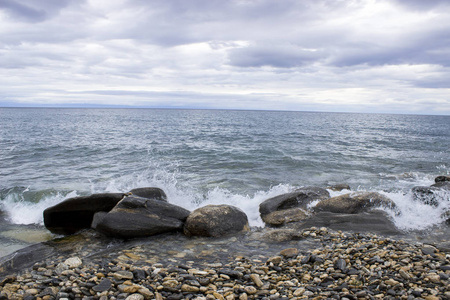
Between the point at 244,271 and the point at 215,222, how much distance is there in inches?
104

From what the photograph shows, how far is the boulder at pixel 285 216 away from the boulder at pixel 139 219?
104 inches

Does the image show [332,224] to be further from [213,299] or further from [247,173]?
[247,173]

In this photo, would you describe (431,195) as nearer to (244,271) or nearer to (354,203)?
(354,203)

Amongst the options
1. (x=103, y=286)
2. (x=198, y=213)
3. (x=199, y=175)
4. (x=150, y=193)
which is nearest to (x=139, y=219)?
(x=198, y=213)

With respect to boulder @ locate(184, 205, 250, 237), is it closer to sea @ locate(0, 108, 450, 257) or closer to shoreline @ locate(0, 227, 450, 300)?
shoreline @ locate(0, 227, 450, 300)

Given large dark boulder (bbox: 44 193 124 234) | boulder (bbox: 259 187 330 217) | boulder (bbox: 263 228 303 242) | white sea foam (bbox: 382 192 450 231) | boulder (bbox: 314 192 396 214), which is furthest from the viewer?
boulder (bbox: 259 187 330 217)

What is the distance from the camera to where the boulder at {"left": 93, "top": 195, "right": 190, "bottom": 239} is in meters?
7.92

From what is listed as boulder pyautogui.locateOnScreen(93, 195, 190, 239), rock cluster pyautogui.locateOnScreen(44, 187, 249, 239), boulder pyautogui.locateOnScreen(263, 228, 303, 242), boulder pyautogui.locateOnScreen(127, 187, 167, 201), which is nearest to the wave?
boulder pyautogui.locateOnScreen(127, 187, 167, 201)

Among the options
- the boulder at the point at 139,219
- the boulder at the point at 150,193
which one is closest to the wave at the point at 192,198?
the boulder at the point at 150,193

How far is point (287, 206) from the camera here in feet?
34.6

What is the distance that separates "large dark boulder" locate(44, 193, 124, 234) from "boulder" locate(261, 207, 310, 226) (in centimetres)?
518

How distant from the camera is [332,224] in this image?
8.67m

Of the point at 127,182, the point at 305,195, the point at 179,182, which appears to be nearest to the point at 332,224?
the point at 305,195

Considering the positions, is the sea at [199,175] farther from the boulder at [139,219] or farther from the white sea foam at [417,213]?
the boulder at [139,219]
